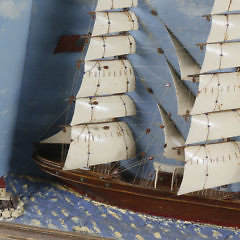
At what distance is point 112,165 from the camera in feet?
15.4

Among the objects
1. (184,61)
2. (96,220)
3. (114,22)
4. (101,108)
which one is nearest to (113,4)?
(114,22)

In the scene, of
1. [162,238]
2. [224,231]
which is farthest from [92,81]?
[224,231]

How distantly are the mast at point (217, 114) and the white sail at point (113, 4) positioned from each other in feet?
2.54

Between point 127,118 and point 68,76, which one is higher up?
point 68,76

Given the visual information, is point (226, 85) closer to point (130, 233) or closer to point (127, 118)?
point (127, 118)

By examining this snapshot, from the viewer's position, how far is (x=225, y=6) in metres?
3.86

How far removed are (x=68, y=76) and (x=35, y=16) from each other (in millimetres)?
702

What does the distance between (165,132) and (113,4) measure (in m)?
1.30

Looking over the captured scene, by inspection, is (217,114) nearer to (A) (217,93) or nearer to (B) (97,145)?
(A) (217,93)

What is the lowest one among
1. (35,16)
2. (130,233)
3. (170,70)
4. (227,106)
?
(130,233)

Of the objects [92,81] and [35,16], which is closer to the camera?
[92,81]

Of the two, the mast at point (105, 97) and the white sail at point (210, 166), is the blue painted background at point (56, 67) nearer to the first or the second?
the mast at point (105, 97)

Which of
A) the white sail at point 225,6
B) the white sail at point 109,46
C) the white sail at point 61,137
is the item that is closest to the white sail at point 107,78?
the white sail at point 109,46

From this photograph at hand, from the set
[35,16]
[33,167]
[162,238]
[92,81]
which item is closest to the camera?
[162,238]
